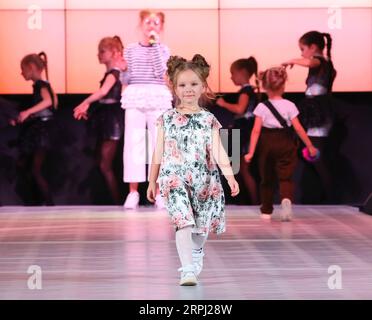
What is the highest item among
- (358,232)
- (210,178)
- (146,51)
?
(146,51)

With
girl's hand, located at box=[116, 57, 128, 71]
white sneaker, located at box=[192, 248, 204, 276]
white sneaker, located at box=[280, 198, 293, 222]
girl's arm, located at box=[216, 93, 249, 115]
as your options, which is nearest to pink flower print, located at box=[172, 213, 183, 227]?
white sneaker, located at box=[192, 248, 204, 276]

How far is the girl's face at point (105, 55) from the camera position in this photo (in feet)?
42.9

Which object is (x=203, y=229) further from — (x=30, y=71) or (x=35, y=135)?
(x=30, y=71)

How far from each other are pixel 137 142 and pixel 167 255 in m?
3.99

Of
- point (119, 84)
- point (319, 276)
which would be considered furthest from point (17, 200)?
point (319, 276)

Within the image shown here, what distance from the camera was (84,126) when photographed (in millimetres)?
13266

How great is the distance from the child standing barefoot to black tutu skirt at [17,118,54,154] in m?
5.96

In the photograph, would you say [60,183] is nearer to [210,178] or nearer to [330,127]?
[330,127]

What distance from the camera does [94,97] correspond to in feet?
42.5

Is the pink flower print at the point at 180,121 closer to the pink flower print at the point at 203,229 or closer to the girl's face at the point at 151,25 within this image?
the pink flower print at the point at 203,229

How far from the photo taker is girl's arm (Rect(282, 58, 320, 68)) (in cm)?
1298

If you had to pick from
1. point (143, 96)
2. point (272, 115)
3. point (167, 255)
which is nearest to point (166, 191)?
point (167, 255)

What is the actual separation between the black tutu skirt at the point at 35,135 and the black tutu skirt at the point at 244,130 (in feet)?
6.72

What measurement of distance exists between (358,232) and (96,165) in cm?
385
